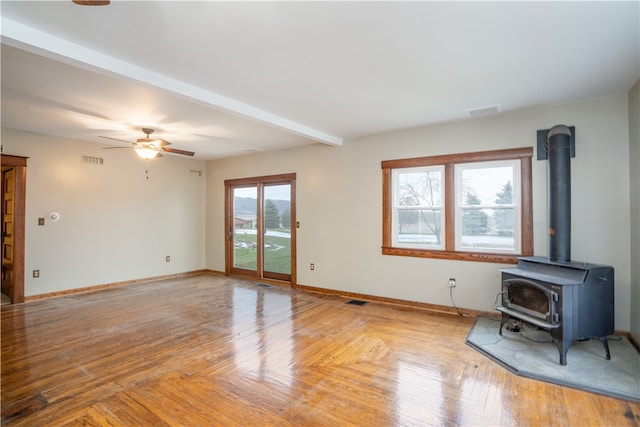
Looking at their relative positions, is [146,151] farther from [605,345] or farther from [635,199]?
[635,199]

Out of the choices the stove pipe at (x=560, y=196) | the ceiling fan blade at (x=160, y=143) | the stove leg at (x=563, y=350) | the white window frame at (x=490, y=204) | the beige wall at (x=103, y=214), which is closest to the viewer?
the stove leg at (x=563, y=350)

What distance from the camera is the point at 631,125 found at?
3398mm

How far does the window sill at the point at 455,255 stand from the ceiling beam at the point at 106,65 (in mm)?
2741

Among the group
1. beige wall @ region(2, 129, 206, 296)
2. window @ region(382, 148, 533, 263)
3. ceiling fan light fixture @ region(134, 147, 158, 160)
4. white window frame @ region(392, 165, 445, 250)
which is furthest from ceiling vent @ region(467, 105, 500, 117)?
beige wall @ region(2, 129, 206, 296)

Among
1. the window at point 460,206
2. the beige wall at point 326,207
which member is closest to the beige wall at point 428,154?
the beige wall at point 326,207

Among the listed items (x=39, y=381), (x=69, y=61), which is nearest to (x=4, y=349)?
(x=39, y=381)

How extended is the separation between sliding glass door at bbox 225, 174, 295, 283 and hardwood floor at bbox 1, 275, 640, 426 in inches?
79.0

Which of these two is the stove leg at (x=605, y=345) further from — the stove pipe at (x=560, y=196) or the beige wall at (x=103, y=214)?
the beige wall at (x=103, y=214)

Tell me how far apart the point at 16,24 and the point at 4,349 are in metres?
3.08

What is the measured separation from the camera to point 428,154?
184 inches

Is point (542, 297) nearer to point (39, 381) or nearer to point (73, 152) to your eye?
point (39, 381)

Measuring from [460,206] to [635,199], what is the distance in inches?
68.9

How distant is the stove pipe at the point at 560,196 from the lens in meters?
3.41

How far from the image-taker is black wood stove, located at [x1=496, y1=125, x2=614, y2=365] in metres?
2.90
